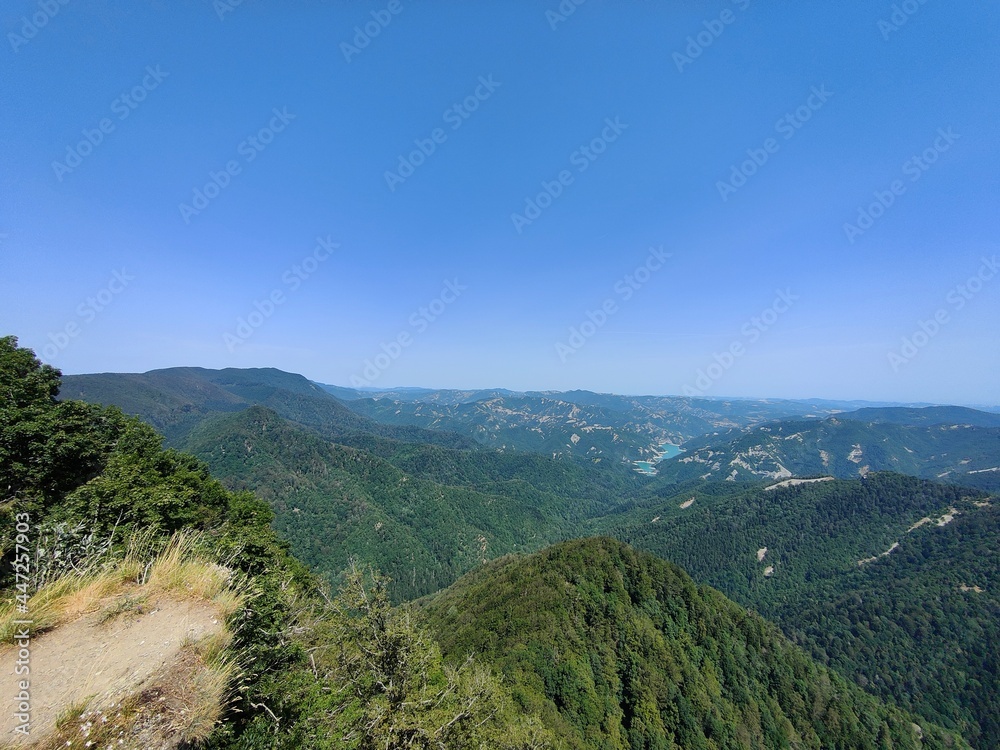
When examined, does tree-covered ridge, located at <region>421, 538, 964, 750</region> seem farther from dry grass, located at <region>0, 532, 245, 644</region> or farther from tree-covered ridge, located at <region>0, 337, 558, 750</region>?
dry grass, located at <region>0, 532, 245, 644</region>

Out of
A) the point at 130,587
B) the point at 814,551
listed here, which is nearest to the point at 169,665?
the point at 130,587

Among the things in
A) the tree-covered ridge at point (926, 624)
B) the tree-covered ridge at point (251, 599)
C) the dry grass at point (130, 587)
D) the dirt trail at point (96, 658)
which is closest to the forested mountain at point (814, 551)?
the tree-covered ridge at point (926, 624)

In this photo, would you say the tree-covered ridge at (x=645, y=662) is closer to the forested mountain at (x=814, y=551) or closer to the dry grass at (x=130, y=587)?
the forested mountain at (x=814, y=551)

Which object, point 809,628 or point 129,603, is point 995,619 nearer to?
point 809,628

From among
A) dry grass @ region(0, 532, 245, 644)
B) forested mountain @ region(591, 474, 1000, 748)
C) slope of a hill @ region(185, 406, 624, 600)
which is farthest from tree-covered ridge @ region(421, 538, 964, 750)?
slope of a hill @ region(185, 406, 624, 600)

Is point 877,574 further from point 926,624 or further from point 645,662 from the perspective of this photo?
point 645,662

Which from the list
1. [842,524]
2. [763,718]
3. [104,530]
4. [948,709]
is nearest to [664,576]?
[763,718]
